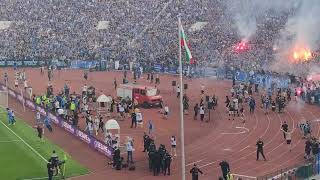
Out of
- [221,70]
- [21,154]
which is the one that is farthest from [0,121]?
[221,70]

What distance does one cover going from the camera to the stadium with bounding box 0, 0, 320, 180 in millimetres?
33156

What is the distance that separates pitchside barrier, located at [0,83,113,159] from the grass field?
1729 mm

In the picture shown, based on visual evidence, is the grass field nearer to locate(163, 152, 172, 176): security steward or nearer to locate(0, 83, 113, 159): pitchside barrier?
locate(0, 83, 113, 159): pitchside barrier

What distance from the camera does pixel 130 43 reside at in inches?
3191

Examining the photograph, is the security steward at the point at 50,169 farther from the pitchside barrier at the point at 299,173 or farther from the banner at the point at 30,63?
the banner at the point at 30,63

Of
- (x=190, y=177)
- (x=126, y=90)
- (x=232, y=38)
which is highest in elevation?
(x=232, y=38)

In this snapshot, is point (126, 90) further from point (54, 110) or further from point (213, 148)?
point (213, 148)

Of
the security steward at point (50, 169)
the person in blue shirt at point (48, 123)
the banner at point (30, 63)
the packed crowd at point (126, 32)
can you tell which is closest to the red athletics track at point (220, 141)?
the security steward at point (50, 169)

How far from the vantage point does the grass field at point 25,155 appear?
31.7 metres

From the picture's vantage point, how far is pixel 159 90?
6019cm

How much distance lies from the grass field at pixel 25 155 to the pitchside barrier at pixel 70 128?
1729mm

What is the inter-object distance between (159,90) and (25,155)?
26.1m

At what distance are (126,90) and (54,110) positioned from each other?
7577 mm

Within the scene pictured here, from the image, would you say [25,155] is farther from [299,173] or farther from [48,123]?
[299,173]
